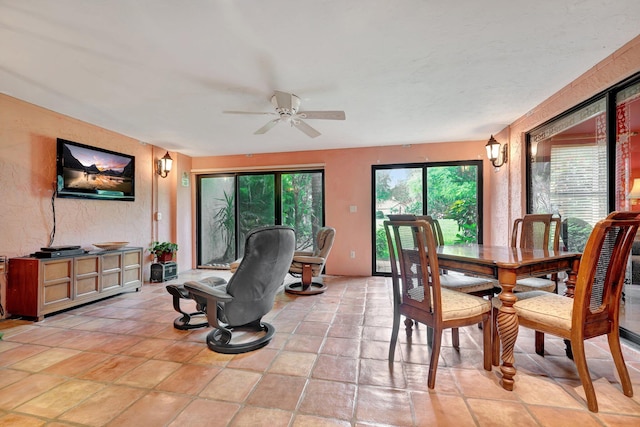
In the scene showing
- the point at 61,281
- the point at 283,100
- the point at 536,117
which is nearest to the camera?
the point at 283,100

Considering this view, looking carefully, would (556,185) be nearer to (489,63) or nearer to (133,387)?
(489,63)

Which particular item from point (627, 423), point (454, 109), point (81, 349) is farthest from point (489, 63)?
point (81, 349)

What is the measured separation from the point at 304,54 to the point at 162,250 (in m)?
3.93

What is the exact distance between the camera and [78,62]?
2.23m

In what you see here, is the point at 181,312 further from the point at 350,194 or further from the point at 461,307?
the point at 350,194

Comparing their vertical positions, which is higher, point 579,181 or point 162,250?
point 579,181

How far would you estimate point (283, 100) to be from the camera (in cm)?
252

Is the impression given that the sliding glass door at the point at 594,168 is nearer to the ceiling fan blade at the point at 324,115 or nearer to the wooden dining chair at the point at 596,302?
the wooden dining chair at the point at 596,302

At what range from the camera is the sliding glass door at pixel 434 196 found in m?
4.65

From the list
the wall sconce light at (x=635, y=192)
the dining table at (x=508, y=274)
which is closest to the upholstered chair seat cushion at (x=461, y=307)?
the dining table at (x=508, y=274)

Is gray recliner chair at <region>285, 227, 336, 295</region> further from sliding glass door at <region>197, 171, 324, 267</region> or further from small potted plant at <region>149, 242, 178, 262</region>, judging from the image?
small potted plant at <region>149, 242, 178, 262</region>

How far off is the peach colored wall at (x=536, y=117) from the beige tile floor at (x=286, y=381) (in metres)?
1.95

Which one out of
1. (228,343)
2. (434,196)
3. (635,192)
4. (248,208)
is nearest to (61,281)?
(228,343)

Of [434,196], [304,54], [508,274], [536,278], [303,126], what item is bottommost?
[536,278]
